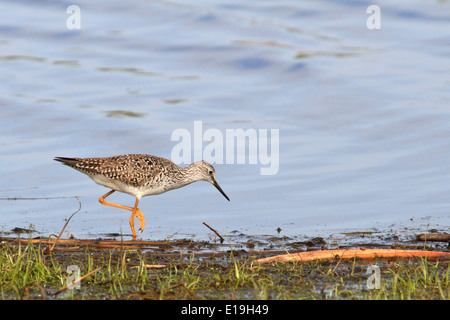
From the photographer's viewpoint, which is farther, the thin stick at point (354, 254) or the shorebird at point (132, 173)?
the shorebird at point (132, 173)

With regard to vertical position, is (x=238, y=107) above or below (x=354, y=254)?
above

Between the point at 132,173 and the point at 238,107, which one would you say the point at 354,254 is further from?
the point at 238,107

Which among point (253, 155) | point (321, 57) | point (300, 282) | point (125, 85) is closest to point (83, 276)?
point (300, 282)

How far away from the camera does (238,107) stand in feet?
A: 55.7

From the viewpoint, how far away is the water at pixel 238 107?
449 inches

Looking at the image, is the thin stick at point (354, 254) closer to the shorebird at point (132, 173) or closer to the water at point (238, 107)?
the water at point (238, 107)

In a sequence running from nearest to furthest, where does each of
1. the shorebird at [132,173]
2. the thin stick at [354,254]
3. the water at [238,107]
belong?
the thin stick at [354,254] → the shorebird at [132,173] → the water at [238,107]

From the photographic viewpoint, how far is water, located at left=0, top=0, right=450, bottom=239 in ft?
37.4

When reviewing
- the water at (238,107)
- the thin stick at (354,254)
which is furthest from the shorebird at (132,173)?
the thin stick at (354,254)

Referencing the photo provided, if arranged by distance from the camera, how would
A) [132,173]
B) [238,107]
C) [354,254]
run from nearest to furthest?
[354,254], [132,173], [238,107]

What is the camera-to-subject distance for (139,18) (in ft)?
76.2

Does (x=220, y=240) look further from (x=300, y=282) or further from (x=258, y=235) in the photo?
(x=300, y=282)

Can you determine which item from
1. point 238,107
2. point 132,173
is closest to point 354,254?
point 132,173

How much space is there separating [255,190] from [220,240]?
3276 millimetres
